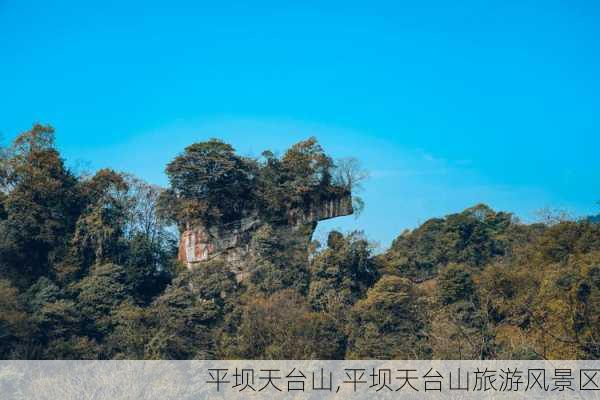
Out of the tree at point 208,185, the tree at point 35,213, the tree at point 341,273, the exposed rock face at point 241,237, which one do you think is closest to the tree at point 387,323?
the tree at point 341,273

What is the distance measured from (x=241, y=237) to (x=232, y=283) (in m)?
1.91

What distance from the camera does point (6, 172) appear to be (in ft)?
75.4

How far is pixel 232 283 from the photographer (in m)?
21.6

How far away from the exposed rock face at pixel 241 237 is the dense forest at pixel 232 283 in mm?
376

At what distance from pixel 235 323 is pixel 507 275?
7758 millimetres

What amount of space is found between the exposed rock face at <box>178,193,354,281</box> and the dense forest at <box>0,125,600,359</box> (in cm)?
38

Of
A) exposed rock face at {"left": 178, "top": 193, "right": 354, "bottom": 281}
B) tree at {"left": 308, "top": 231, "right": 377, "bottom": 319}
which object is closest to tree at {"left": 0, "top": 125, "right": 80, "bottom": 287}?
exposed rock face at {"left": 178, "top": 193, "right": 354, "bottom": 281}

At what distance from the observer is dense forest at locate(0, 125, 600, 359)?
17.1m

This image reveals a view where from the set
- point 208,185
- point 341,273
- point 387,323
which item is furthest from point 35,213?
point 387,323

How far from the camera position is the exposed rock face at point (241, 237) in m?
22.5

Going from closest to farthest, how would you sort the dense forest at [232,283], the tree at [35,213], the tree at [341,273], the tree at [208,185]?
1. the dense forest at [232,283]
2. the tree at [341,273]
3. the tree at [35,213]
4. the tree at [208,185]

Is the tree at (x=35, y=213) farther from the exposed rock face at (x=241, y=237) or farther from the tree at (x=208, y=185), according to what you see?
the exposed rock face at (x=241, y=237)

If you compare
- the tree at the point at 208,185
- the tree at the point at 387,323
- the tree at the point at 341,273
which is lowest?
the tree at the point at 387,323

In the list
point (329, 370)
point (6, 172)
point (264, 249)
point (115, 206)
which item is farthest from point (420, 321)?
point (6, 172)
